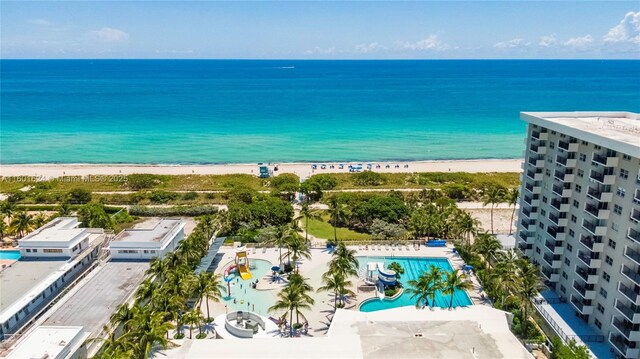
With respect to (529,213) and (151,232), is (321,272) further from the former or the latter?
(529,213)

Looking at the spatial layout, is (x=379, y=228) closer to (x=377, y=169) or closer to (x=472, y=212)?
(x=472, y=212)

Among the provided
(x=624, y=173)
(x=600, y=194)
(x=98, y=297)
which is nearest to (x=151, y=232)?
(x=98, y=297)

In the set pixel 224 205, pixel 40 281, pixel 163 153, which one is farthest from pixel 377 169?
pixel 40 281

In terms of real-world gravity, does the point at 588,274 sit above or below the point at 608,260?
below

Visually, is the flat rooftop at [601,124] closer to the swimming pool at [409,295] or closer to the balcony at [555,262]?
the balcony at [555,262]

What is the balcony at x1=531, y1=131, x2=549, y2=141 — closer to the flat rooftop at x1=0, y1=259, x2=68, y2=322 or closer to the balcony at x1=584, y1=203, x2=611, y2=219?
the balcony at x1=584, y1=203, x2=611, y2=219
